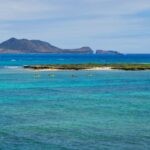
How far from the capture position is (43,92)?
65875mm

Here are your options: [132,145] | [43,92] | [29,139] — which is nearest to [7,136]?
[29,139]

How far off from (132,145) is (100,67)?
94.9m

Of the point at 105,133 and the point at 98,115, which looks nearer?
the point at 105,133

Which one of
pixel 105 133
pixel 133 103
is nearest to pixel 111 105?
pixel 133 103

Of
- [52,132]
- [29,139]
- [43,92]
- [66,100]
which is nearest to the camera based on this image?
[29,139]

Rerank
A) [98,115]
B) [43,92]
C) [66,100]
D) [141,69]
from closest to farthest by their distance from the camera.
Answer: [98,115] → [66,100] → [43,92] → [141,69]

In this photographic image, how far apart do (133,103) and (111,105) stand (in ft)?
9.11

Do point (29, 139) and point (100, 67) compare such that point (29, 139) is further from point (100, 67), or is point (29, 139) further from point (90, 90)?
point (100, 67)

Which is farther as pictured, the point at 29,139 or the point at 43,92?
the point at 43,92

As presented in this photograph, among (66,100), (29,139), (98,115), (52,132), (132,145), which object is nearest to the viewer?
(132,145)

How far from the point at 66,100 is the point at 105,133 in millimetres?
20659

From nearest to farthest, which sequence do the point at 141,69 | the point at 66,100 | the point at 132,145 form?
1. the point at 132,145
2. the point at 66,100
3. the point at 141,69

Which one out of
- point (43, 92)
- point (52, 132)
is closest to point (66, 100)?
point (43, 92)

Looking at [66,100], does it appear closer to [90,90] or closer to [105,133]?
[90,90]
